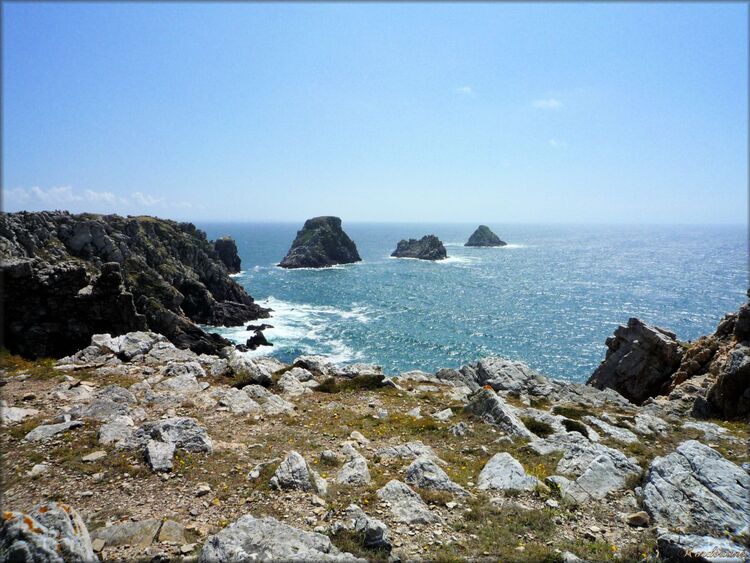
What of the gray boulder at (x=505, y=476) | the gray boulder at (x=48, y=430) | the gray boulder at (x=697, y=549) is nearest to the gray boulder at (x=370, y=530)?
the gray boulder at (x=505, y=476)

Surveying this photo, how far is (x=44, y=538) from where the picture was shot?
7566mm

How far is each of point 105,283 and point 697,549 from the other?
55.6m

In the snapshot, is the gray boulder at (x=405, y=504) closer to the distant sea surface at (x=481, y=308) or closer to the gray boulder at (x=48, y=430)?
the gray boulder at (x=48, y=430)

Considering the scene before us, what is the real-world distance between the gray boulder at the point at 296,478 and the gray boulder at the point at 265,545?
226 cm

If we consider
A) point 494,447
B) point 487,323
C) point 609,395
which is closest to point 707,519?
Answer: point 494,447

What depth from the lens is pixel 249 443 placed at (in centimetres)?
1603

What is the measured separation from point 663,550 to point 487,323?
7629cm

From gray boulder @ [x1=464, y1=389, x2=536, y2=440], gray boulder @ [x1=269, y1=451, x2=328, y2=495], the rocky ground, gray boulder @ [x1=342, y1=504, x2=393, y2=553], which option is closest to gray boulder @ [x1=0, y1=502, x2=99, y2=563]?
the rocky ground

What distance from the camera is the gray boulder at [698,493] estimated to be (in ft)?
38.1

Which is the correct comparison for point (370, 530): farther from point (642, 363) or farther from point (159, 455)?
point (642, 363)

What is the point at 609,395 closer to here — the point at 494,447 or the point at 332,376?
the point at 494,447

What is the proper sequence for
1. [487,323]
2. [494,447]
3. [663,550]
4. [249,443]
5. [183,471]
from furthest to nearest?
[487,323], [494,447], [249,443], [183,471], [663,550]

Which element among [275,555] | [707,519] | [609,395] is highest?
[275,555]

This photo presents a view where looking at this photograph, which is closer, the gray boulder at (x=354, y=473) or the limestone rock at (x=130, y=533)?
the limestone rock at (x=130, y=533)
